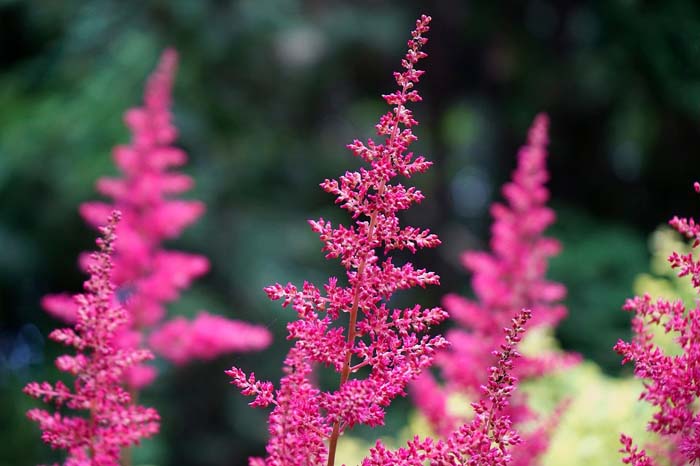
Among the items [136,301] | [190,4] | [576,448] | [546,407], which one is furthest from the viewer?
[190,4]

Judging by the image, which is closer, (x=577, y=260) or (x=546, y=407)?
(x=546, y=407)

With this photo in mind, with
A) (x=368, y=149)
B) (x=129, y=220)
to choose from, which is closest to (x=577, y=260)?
(x=129, y=220)

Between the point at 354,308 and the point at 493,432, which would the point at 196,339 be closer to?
the point at 354,308

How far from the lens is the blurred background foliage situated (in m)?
7.08

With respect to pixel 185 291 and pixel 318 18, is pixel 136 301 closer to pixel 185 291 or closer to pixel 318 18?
pixel 185 291

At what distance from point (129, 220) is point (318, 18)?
6228mm

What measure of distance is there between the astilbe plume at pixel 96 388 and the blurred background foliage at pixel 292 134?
4.89 m

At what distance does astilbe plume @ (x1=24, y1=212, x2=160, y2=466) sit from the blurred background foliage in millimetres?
4888

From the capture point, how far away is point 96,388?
4.69ft

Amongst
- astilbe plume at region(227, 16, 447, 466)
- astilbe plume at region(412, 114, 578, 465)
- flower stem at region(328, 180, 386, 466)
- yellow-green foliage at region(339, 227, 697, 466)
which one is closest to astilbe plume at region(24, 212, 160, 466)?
astilbe plume at region(227, 16, 447, 466)

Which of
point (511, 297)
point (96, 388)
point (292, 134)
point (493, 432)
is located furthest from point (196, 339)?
point (292, 134)

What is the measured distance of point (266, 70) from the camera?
859 centimetres

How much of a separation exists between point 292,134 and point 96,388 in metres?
7.78

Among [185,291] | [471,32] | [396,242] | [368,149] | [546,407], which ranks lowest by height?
[396,242]
